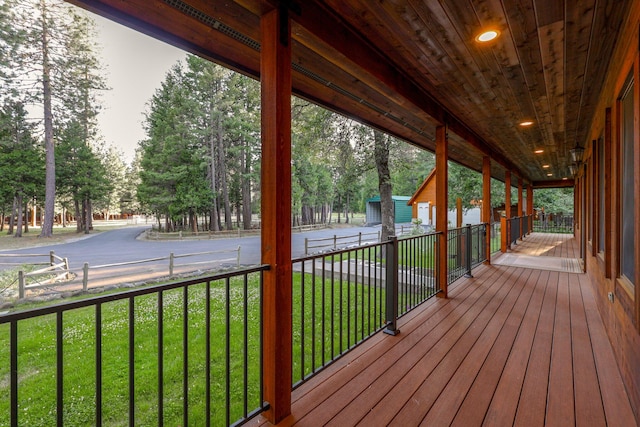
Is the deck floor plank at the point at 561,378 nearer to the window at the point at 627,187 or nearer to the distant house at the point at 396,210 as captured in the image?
the window at the point at 627,187

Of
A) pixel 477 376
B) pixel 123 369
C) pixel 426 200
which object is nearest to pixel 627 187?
pixel 477 376

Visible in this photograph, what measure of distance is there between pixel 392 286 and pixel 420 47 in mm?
2036

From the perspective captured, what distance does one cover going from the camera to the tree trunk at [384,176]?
26.5 feet

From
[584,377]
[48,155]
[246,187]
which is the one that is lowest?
[584,377]

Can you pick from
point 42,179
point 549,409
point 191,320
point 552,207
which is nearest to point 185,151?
point 42,179

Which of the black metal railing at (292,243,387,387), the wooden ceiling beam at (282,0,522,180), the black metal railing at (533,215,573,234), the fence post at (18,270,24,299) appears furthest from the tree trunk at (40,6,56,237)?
the black metal railing at (533,215,573,234)

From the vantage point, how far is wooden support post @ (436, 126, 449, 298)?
12.8 ft

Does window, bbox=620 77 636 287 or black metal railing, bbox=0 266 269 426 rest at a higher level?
window, bbox=620 77 636 287

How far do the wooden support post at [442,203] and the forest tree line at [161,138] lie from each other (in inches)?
152

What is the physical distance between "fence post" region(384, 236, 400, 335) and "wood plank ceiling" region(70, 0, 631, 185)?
4.63 feet

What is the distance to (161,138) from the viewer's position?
1855 cm

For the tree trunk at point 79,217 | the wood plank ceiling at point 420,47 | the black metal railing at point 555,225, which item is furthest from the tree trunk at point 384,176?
the tree trunk at point 79,217

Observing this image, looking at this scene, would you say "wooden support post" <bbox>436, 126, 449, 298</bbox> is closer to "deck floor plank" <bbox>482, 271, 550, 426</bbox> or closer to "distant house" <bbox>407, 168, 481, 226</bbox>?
"deck floor plank" <bbox>482, 271, 550, 426</bbox>

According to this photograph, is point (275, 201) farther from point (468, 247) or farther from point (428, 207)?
point (428, 207)
